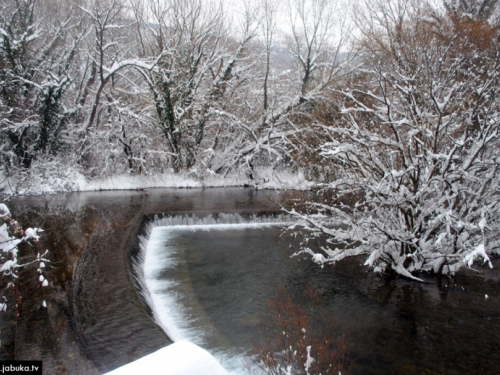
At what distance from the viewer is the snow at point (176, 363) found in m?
1.50

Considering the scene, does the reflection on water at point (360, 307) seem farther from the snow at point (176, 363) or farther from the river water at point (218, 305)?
A: the snow at point (176, 363)

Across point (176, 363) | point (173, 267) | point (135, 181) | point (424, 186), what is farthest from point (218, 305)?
point (135, 181)

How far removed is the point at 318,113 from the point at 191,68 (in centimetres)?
748

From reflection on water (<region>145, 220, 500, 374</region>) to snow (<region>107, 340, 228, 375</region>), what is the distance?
3684 mm

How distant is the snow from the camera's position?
1498mm

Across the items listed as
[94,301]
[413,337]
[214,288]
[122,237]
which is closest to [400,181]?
[413,337]

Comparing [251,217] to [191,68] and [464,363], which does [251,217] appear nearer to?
[464,363]

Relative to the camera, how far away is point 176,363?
5.07 ft

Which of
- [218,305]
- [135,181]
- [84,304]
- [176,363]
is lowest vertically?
[218,305]

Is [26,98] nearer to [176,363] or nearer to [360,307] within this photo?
[360,307]

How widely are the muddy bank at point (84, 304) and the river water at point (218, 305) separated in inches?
0.8

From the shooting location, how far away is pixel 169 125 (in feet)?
63.8

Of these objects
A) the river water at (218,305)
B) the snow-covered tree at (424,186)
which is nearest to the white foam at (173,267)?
the river water at (218,305)

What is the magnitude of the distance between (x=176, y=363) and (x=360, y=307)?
5.38m
